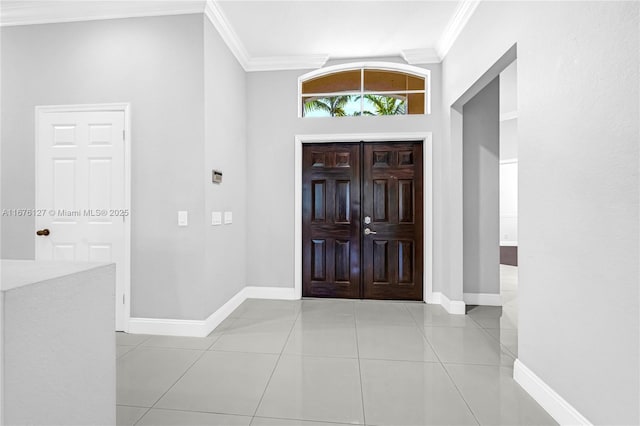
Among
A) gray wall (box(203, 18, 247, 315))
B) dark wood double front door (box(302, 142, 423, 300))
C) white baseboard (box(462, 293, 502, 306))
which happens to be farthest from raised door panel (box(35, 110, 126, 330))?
white baseboard (box(462, 293, 502, 306))

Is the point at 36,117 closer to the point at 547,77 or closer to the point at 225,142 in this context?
the point at 225,142

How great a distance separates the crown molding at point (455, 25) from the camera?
293cm

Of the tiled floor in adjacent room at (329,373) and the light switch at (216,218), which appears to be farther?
the light switch at (216,218)

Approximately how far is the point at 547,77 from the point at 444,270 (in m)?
2.50

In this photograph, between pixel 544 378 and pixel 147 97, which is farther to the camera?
pixel 147 97

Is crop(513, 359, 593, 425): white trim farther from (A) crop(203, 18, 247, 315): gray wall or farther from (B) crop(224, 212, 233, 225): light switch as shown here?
(B) crop(224, 212, 233, 225): light switch

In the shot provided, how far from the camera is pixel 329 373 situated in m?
2.30

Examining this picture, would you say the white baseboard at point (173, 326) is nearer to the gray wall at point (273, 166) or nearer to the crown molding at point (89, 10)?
the gray wall at point (273, 166)

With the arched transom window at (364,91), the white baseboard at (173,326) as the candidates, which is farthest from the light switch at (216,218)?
the arched transom window at (364,91)

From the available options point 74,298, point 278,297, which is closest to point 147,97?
point 74,298

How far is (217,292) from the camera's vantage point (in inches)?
130

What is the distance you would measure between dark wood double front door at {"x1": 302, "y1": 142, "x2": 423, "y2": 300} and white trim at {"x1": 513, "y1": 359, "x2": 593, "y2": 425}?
2.01 metres

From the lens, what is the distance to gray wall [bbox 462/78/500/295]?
390 centimetres

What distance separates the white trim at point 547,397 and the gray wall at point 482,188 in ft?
6.19
